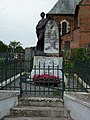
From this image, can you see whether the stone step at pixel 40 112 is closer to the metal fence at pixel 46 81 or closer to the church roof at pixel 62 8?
the metal fence at pixel 46 81

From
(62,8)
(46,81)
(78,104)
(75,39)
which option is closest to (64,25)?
(62,8)

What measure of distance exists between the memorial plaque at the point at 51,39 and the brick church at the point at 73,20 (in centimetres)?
2096

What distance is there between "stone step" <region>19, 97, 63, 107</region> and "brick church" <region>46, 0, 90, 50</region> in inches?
1002

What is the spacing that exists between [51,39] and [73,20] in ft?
132

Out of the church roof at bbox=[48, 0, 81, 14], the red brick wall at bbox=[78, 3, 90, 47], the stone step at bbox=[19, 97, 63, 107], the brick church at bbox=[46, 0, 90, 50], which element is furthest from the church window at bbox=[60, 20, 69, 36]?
the stone step at bbox=[19, 97, 63, 107]

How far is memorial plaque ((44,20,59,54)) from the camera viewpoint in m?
13.0

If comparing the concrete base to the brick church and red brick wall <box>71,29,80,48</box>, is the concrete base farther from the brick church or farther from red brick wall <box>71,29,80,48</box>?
red brick wall <box>71,29,80,48</box>

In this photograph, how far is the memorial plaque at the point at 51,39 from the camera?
12969 millimetres

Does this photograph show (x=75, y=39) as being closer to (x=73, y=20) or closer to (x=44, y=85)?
(x=73, y=20)

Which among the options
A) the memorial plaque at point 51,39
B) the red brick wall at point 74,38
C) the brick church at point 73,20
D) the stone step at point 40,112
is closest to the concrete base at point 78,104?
the stone step at point 40,112

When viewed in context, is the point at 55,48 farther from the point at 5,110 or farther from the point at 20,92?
the point at 5,110

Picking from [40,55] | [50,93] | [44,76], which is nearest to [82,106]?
[50,93]

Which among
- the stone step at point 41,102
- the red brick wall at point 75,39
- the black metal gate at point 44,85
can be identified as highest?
the red brick wall at point 75,39

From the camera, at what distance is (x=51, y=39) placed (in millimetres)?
13031
